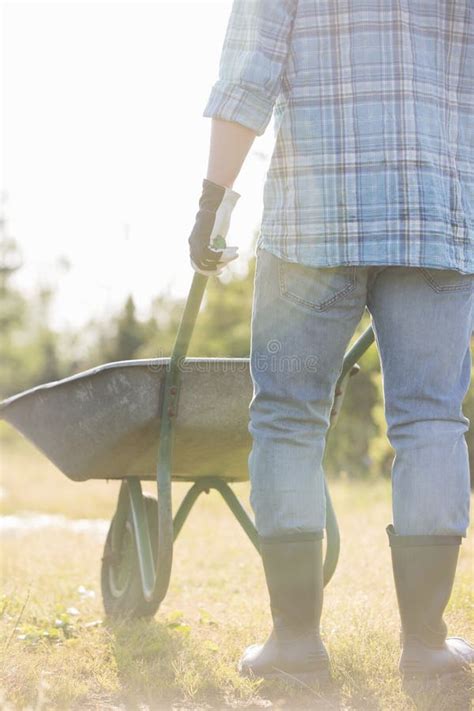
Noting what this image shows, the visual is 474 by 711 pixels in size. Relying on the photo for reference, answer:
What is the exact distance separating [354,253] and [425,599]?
744mm

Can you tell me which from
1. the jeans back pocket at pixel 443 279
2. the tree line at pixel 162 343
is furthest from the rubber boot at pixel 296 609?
the tree line at pixel 162 343

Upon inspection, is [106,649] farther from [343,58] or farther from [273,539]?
[343,58]

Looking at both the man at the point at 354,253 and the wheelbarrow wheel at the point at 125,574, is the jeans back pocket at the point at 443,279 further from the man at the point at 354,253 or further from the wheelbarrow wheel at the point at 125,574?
the wheelbarrow wheel at the point at 125,574

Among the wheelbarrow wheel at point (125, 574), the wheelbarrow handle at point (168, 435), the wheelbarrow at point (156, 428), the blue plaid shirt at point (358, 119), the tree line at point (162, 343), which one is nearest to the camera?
the blue plaid shirt at point (358, 119)

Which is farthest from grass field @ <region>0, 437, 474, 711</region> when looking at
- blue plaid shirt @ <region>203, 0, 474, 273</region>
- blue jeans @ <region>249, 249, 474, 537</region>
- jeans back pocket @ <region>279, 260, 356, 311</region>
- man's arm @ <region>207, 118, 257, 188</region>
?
man's arm @ <region>207, 118, 257, 188</region>

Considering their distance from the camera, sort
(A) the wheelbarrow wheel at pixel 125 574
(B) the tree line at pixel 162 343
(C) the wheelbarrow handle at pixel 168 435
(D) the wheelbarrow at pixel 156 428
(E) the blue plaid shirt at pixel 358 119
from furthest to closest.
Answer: (B) the tree line at pixel 162 343 → (A) the wheelbarrow wheel at pixel 125 574 → (D) the wheelbarrow at pixel 156 428 → (C) the wheelbarrow handle at pixel 168 435 → (E) the blue plaid shirt at pixel 358 119

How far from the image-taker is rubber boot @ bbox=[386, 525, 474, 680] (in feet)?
6.08

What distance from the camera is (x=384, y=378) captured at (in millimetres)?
1946

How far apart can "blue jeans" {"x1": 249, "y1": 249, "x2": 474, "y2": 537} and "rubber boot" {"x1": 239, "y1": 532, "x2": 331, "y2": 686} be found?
0.15 ft

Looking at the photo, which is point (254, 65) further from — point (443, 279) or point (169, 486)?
point (169, 486)

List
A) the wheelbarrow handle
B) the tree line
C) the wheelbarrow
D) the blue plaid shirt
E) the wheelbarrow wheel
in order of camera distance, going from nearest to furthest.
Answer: the blue plaid shirt < the wheelbarrow handle < the wheelbarrow < the wheelbarrow wheel < the tree line

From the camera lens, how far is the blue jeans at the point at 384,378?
1.86 m

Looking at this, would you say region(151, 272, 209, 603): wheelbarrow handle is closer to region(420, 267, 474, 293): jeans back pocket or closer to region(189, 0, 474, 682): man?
region(189, 0, 474, 682): man

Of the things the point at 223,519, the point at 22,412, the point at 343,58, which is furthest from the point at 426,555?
the point at 223,519
